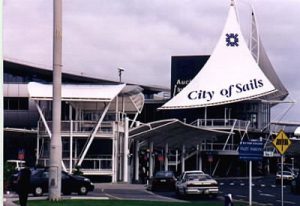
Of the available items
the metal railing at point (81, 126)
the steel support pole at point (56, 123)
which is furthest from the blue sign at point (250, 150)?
the metal railing at point (81, 126)

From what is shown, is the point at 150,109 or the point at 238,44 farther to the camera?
the point at 150,109

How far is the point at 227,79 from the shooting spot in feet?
304

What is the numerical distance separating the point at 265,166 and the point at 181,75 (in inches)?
760

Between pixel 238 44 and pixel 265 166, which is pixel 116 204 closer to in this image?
pixel 238 44

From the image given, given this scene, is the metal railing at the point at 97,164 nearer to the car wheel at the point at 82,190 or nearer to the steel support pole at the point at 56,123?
the car wheel at the point at 82,190

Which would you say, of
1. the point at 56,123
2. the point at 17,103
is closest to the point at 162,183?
the point at 56,123

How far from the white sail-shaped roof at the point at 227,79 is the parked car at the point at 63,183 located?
189 feet

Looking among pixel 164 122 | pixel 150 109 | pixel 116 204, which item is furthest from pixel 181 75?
pixel 116 204

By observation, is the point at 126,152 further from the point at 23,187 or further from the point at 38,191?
the point at 23,187

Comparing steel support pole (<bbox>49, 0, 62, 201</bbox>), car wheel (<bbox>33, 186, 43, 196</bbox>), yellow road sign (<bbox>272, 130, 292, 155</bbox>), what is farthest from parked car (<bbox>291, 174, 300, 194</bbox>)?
yellow road sign (<bbox>272, 130, 292, 155</bbox>)

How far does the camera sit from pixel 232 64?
93.4 metres

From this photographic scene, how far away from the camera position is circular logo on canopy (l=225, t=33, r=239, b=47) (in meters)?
93.3

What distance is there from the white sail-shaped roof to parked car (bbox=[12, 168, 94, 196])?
189 feet

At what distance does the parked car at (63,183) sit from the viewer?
1336 inches
